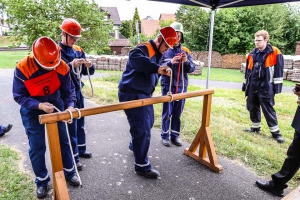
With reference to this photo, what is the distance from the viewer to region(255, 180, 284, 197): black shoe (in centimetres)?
279

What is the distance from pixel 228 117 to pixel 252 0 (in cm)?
269

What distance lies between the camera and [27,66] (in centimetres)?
220

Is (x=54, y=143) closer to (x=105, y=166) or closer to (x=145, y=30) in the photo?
(x=105, y=166)

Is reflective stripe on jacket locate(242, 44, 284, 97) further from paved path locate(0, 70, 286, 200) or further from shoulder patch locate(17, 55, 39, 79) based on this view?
shoulder patch locate(17, 55, 39, 79)

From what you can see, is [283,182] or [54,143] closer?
[54,143]

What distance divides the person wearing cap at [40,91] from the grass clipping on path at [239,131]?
2.48m

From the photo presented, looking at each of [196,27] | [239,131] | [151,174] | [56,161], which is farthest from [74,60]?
[196,27]

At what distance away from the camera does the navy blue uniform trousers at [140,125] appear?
2.86m

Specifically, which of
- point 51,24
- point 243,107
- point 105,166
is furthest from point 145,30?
point 105,166

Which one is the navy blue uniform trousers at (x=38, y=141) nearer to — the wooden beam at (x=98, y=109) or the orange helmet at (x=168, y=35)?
the wooden beam at (x=98, y=109)

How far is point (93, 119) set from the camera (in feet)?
17.5

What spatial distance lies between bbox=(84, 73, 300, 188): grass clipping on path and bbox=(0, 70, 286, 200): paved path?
29cm

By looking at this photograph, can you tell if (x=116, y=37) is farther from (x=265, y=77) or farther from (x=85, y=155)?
(x=85, y=155)

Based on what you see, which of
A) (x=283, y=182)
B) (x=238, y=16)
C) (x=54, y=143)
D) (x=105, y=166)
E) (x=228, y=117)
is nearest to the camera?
(x=54, y=143)
